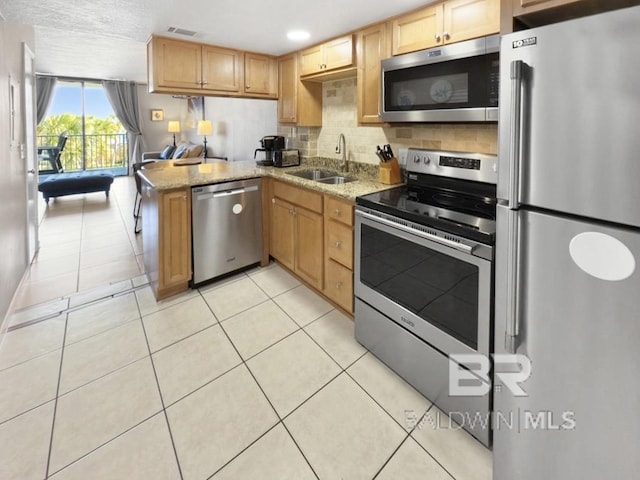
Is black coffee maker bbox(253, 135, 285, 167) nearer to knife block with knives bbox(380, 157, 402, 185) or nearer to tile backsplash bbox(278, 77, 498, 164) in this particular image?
tile backsplash bbox(278, 77, 498, 164)

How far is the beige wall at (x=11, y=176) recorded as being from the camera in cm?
229

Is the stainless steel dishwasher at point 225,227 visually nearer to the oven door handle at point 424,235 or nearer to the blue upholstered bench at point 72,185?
the oven door handle at point 424,235

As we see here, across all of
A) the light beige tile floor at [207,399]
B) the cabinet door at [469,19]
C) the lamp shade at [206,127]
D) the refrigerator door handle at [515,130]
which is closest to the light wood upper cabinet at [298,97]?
the cabinet door at [469,19]

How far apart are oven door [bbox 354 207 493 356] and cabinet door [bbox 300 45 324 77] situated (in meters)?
1.66

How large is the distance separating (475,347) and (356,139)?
2082 mm

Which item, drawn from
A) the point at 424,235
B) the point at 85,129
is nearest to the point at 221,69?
the point at 424,235

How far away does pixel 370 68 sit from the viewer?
243 centimetres

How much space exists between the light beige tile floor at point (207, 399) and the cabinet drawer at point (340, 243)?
1.51ft

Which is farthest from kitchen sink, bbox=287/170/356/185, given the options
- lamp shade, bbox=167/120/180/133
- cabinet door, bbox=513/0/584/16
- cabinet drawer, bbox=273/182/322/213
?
lamp shade, bbox=167/120/180/133

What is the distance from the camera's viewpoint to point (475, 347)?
1.45m

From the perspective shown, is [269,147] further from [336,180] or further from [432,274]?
[432,274]

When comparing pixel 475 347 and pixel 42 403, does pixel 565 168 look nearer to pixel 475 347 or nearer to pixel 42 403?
pixel 475 347

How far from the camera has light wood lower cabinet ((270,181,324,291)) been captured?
263cm

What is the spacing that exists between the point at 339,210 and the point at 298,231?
2.08ft
